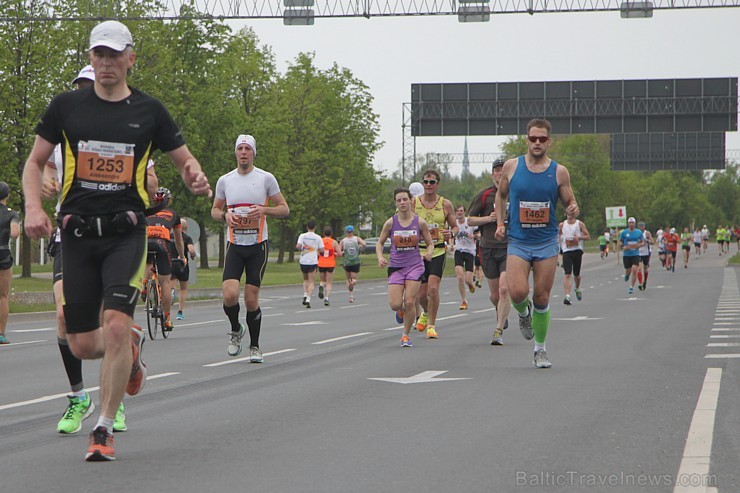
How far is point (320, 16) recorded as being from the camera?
35531 mm

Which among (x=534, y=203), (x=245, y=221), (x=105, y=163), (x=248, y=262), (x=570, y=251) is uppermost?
(x=105, y=163)

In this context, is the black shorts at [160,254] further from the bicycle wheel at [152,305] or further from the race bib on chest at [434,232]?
the race bib on chest at [434,232]

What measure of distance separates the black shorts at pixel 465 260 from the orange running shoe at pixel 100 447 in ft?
59.2

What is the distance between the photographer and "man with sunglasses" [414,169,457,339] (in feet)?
51.0

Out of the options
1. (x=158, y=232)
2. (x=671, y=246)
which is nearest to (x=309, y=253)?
(x=158, y=232)

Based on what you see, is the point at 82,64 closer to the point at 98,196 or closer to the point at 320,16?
the point at 320,16

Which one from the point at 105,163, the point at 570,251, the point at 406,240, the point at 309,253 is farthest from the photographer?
the point at 309,253

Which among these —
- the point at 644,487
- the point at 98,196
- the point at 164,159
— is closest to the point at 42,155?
the point at 98,196

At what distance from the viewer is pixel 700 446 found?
6641 mm

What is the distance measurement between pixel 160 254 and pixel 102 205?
9.76 metres

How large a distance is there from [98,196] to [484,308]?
18.1 metres

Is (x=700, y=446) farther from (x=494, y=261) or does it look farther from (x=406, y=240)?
(x=494, y=261)

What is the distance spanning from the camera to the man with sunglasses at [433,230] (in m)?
15.5

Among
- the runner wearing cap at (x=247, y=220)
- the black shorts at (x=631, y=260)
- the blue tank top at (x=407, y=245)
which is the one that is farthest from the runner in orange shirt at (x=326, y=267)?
the runner wearing cap at (x=247, y=220)
